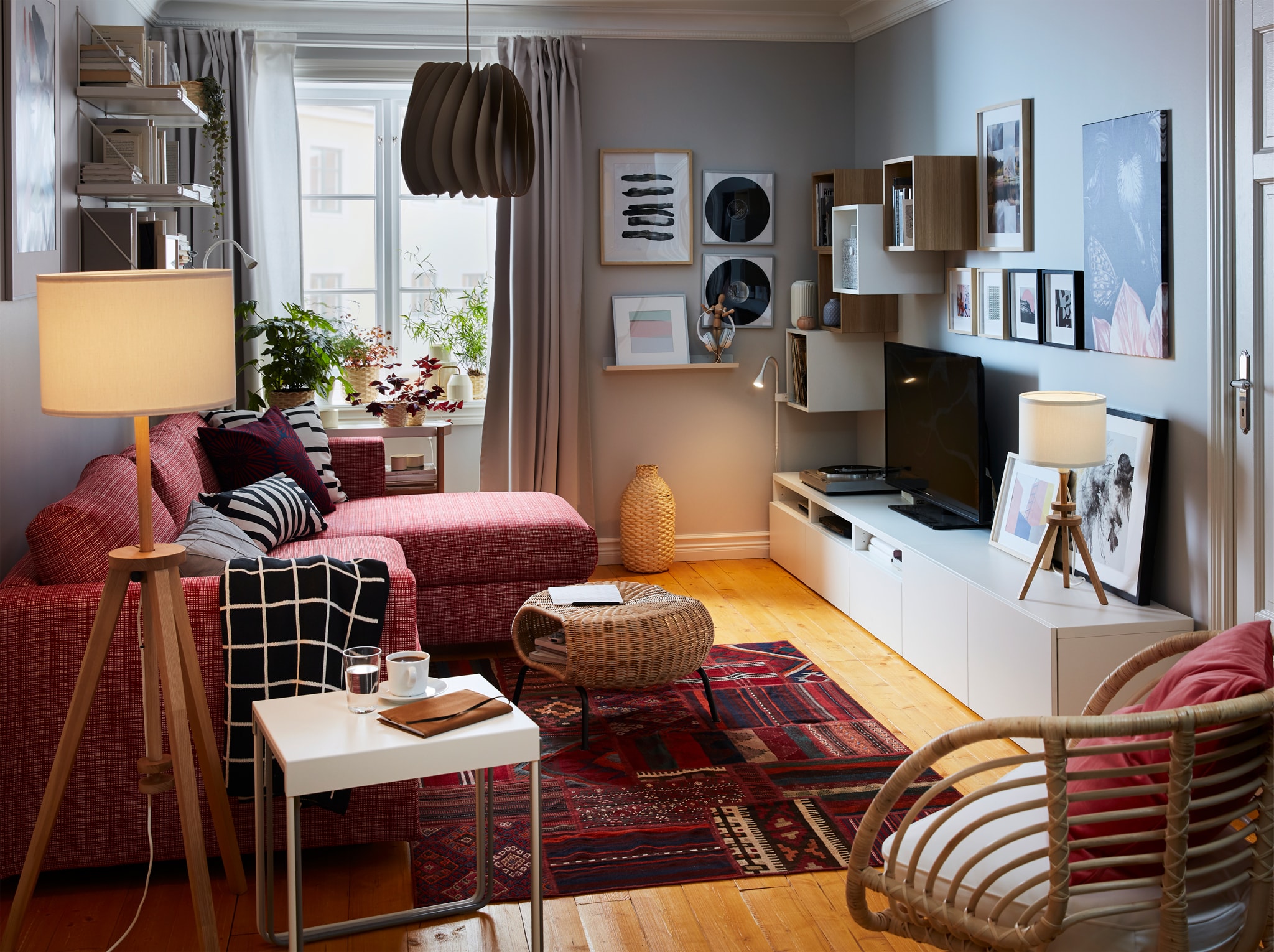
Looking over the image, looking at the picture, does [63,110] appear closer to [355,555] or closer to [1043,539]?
[355,555]

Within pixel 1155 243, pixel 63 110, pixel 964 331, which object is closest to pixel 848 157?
pixel 964 331

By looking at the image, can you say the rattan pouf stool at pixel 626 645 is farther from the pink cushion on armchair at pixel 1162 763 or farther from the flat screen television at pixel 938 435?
the pink cushion on armchair at pixel 1162 763

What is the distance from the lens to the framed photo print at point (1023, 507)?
3.94 meters

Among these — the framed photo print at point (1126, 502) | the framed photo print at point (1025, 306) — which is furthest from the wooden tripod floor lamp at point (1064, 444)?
the framed photo print at point (1025, 306)

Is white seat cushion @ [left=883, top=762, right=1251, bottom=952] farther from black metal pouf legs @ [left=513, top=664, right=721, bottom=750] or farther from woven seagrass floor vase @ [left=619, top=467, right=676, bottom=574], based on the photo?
woven seagrass floor vase @ [left=619, top=467, right=676, bottom=574]

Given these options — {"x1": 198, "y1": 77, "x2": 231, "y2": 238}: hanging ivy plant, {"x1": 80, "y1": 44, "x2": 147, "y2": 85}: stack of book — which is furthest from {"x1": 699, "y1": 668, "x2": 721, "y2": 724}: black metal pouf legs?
{"x1": 198, "y1": 77, "x2": 231, "y2": 238}: hanging ivy plant

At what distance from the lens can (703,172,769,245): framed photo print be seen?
5793 mm

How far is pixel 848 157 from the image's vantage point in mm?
5930

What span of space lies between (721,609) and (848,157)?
2.42 m

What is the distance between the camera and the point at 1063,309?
3977mm

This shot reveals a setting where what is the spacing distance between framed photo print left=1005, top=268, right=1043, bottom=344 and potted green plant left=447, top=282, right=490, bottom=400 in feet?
8.38

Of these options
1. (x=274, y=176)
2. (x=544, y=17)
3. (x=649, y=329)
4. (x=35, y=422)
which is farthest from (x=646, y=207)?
(x=35, y=422)

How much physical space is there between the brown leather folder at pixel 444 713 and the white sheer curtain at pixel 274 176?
3700 millimetres

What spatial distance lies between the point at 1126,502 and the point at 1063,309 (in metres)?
0.76
